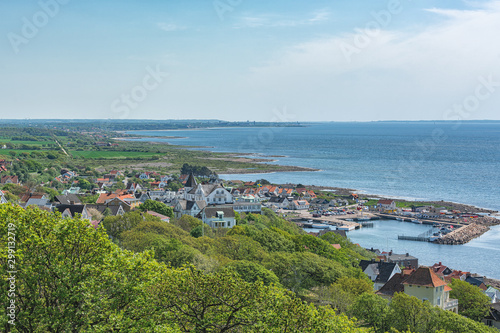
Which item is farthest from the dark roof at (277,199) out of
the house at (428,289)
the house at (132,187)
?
the house at (428,289)

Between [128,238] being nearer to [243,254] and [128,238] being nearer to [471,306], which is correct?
[243,254]

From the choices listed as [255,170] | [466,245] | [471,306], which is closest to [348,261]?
[471,306]

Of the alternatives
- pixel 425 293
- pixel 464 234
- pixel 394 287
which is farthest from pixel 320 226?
pixel 425 293

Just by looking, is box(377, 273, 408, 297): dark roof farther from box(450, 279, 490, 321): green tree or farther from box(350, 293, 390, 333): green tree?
box(350, 293, 390, 333): green tree

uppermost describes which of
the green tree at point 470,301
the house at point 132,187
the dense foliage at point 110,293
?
the dense foliage at point 110,293

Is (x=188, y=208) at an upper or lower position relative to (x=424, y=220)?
upper

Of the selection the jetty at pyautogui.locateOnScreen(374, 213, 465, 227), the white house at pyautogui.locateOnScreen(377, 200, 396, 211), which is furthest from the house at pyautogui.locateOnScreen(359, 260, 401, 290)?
the white house at pyautogui.locateOnScreen(377, 200, 396, 211)

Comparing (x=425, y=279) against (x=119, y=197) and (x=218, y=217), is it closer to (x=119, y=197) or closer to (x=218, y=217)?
(x=218, y=217)

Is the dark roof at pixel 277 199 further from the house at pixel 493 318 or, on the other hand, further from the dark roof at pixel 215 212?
the house at pixel 493 318
